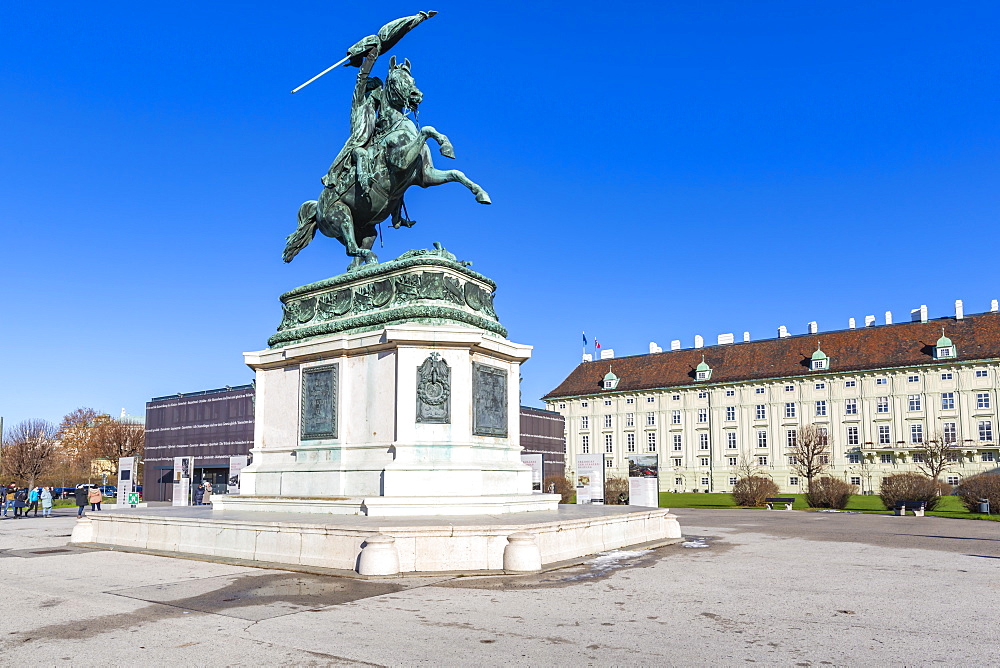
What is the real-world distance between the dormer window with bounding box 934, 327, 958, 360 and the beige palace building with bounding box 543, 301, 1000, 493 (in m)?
0.12

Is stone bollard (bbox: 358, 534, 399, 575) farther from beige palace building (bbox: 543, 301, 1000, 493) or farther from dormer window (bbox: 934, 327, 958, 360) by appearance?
dormer window (bbox: 934, 327, 958, 360)

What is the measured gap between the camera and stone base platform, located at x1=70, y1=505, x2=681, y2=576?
11.3m

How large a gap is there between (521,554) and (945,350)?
7814cm

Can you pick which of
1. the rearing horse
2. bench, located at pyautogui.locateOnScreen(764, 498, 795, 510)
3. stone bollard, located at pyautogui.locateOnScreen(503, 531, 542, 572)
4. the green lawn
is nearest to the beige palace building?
the green lawn

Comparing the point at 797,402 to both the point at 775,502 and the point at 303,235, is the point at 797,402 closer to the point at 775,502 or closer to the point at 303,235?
the point at 775,502

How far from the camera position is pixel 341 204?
60.3 feet

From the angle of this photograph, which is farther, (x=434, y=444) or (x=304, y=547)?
(x=434, y=444)

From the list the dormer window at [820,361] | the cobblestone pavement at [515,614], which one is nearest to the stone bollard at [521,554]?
the cobblestone pavement at [515,614]

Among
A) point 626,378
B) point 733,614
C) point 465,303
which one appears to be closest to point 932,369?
point 626,378

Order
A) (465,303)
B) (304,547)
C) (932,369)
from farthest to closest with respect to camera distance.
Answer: (932,369)
(465,303)
(304,547)

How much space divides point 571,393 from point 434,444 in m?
86.5

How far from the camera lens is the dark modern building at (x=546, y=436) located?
276 feet

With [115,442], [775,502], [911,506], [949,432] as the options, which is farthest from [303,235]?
[115,442]

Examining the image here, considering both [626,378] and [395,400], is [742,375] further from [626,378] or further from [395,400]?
[395,400]
